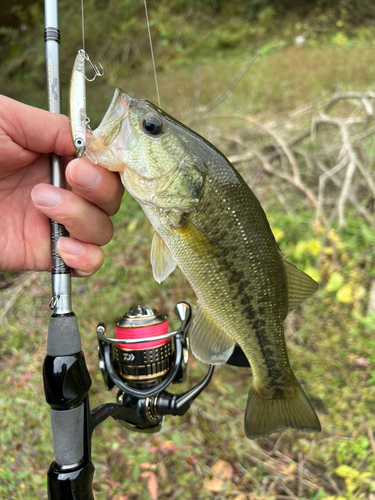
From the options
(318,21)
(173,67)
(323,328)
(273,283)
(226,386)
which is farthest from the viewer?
(318,21)

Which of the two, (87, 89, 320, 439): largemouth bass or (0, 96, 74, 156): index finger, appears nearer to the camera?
(87, 89, 320, 439): largemouth bass

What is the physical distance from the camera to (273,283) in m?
1.25

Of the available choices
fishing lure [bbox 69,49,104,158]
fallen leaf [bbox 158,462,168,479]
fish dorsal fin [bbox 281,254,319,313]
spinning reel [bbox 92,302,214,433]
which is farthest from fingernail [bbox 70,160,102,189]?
fallen leaf [bbox 158,462,168,479]

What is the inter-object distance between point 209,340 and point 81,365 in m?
0.45

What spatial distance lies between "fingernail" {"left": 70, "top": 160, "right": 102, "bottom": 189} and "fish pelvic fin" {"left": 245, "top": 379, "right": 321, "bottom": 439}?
0.96 metres

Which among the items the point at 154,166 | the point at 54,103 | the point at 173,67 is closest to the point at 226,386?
the point at 154,166

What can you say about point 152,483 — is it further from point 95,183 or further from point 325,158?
point 325,158

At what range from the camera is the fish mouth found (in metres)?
1.09

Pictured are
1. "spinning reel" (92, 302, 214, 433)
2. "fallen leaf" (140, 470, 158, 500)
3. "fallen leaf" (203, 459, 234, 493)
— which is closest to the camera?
"spinning reel" (92, 302, 214, 433)

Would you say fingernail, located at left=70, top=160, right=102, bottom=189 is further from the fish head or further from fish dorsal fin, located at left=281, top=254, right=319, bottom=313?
fish dorsal fin, located at left=281, top=254, right=319, bottom=313

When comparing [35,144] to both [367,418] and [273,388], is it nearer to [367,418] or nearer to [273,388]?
→ [273,388]

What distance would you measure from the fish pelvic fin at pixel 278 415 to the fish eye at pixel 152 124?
39.0 inches

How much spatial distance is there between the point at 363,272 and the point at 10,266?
2.70m

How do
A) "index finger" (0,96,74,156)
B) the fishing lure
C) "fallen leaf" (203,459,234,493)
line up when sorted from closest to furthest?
the fishing lure → "index finger" (0,96,74,156) → "fallen leaf" (203,459,234,493)
